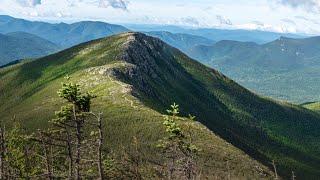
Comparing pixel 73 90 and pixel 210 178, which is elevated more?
pixel 73 90

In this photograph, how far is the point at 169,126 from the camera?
90.2m

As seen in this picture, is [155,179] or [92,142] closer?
[92,142]

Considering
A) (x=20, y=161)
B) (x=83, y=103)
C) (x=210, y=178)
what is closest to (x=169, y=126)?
(x=20, y=161)

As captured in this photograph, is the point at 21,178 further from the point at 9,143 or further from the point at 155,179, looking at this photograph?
the point at 155,179

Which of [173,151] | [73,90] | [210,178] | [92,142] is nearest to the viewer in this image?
[92,142]

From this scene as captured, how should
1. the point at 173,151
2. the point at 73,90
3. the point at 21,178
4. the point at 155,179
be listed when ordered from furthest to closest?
the point at 155,179 < the point at 173,151 < the point at 21,178 < the point at 73,90

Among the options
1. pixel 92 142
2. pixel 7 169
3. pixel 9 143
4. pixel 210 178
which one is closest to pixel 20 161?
pixel 9 143

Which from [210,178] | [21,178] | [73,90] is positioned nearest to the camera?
[73,90]

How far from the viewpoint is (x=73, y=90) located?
188 ft

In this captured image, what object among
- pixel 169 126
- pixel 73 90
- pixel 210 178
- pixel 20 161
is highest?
pixel 73 90

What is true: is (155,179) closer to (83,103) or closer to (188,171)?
(188,171)

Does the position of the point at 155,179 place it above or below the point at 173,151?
below

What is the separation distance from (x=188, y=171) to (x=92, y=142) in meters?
27.8

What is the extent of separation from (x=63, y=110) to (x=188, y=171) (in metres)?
26.0
